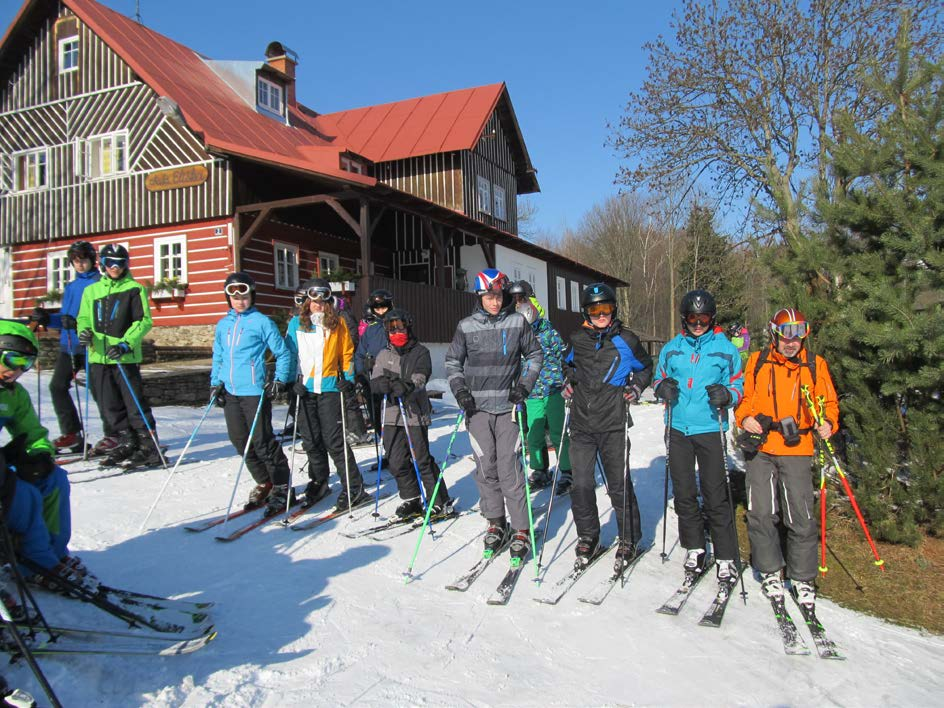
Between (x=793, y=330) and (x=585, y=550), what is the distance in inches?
81.7

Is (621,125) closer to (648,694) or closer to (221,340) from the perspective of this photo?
(221,340)

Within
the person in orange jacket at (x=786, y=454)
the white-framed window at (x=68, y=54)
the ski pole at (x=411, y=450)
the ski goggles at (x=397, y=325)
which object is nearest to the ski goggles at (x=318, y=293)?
the ski goggles at (x=397, y=325)

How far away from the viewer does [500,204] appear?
27.6 metres

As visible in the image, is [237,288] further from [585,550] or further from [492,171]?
[492,171]

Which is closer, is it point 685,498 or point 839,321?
point 685,498

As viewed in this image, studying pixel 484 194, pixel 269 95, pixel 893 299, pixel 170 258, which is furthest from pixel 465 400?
pixel 484 194

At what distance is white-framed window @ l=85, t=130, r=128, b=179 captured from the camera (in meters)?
18.3

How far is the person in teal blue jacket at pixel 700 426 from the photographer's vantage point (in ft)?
15.1

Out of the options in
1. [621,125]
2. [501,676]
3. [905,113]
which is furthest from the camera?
[621,125]

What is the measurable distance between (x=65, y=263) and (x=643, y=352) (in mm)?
19162

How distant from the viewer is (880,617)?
4633 millimetres

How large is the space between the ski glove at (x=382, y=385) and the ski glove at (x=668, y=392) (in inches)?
85.1

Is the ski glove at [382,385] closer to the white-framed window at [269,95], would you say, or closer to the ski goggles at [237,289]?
the ski goggles at [237,289]

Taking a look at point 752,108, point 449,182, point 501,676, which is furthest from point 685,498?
point 449,182
